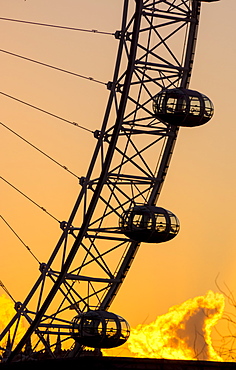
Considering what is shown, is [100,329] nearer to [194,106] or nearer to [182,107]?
[182,107]

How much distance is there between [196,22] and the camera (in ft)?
162

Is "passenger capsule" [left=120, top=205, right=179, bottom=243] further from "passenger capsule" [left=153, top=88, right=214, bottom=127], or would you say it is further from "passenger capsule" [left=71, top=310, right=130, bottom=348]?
"passenger capsule" [left=71, top=310, right=130, bottom=348]

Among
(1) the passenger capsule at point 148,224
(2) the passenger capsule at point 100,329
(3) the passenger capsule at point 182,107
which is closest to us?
(3) the passenger capsule at point 182,107

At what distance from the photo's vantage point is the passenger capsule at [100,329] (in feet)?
163

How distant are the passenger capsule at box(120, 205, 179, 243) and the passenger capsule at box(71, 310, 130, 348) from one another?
352cm

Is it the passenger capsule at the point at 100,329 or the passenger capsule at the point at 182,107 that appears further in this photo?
the passenger capsule at the point at 100,329

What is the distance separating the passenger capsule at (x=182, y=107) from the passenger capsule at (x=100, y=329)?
778cm

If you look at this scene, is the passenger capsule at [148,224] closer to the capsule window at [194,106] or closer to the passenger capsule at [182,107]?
the passenger capsule at [182,107]

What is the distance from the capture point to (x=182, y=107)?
4738 cm

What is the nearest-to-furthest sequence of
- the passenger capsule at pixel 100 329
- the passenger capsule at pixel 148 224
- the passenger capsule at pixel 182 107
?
the passenger capsule at pixel 182 107
the passenger capsule at pixel 148 224
the passenger capsule at pixel 100 329

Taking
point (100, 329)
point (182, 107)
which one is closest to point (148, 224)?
point (182, 107)

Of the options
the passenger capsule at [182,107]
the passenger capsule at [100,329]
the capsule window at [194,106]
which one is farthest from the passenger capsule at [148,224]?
A: the capsule window at [194,106]

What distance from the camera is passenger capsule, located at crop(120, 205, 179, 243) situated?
48.1 m

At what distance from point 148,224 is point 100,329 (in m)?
4.46
